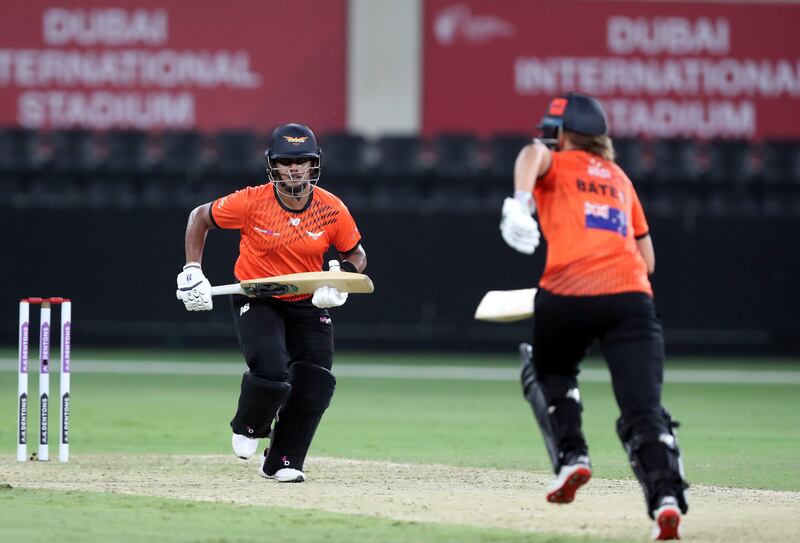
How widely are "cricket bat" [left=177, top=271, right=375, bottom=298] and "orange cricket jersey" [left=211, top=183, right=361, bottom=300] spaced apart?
17 cm

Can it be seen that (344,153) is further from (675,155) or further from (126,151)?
(675,155)

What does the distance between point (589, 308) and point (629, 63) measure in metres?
15.0

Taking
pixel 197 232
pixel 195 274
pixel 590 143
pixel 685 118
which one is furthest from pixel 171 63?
pixel 590 143

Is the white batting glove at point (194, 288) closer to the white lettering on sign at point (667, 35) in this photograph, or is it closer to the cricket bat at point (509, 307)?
the cricket bat at point (509, 307)

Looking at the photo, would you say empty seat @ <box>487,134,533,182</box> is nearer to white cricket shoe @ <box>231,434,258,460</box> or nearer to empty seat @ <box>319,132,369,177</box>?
empty seat @ <box>319,132,369,177</box>

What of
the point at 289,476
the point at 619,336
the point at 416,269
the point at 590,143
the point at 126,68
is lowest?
the point at 416,269

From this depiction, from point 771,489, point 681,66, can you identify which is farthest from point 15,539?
point 681,66

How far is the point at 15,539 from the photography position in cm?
602

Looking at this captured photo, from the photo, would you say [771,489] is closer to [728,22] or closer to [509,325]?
[509,325]

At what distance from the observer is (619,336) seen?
20.4ft

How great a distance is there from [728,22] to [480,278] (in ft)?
19.3

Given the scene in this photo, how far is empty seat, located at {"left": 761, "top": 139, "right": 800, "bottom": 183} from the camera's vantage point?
61.1 feet

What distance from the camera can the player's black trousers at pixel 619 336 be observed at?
6141 mm

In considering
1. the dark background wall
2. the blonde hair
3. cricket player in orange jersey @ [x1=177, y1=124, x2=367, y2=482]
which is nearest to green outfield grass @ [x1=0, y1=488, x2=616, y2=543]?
cricket player in orange jersey @ [x1=177, y1=124, x2=367, y2=482]
